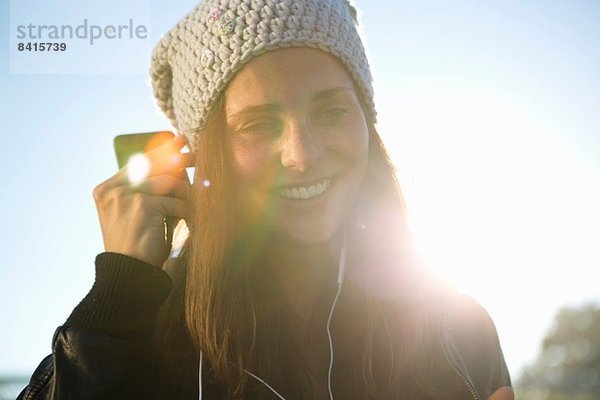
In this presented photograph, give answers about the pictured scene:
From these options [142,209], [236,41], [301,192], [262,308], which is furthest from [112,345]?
[236,41]

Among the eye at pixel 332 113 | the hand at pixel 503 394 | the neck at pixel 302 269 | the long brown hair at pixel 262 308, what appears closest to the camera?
the hand at pixel 503 394

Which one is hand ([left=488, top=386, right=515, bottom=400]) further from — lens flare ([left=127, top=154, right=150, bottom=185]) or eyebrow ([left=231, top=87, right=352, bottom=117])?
lens flare ([left=127, top=154, right=150, bottom=185])

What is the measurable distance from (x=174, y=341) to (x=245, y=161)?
0.74 meters

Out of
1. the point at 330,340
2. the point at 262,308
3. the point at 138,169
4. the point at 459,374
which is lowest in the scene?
the point at 459,374

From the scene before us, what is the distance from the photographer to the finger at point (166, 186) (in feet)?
9.53

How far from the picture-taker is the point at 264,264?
313 centimetres

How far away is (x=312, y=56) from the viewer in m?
2.92

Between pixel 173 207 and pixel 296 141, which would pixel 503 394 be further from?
pixel 173 207

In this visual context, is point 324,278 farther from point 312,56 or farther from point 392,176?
point 312,56

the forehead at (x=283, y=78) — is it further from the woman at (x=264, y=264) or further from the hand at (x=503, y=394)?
the hand at (x=503, y=394)

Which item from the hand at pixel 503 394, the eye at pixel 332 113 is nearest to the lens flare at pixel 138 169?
the eye at pixel 332 113

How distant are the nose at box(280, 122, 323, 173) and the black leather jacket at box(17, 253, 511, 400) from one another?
644 mm

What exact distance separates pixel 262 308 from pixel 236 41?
109 centimetres

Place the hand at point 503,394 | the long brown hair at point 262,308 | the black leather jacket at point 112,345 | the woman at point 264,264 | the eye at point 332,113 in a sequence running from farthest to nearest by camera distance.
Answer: the eye at point 332,113, the long brown hair at point 262,308, the woman at point 264,264, the black leather jacket at point 112,345, the hand at point 503,394
